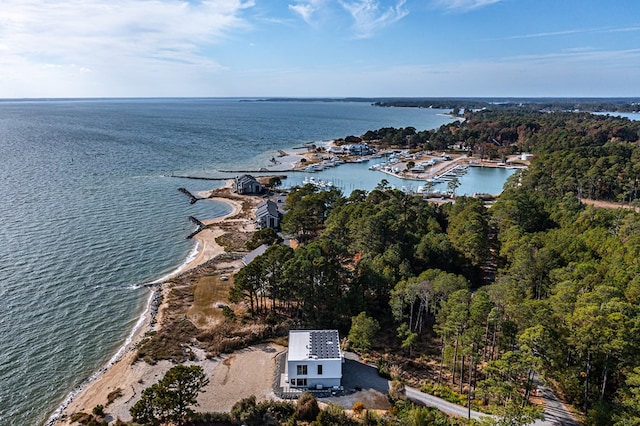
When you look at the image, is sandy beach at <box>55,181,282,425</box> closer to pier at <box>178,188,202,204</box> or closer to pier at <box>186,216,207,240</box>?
pier at <box>186,216,207,240</box>

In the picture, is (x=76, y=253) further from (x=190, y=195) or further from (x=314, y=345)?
(x=314, y=345)

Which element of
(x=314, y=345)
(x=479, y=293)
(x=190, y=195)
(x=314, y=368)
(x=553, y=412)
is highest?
(x=479, y=293)

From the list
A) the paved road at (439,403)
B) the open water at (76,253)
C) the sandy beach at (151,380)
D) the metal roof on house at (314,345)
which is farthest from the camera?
the open water at (76,253)

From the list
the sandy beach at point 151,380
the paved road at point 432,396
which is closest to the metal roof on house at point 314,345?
the paved road at point 432,396

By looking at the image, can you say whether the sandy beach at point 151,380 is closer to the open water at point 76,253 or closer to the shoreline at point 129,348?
the shoreline at point 129,348

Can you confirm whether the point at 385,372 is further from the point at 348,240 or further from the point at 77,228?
the point at 77,228

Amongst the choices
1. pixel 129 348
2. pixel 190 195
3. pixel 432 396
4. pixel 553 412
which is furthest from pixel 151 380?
pixel 190 195

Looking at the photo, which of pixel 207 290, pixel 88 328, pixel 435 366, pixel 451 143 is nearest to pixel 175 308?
pixel 207 290
